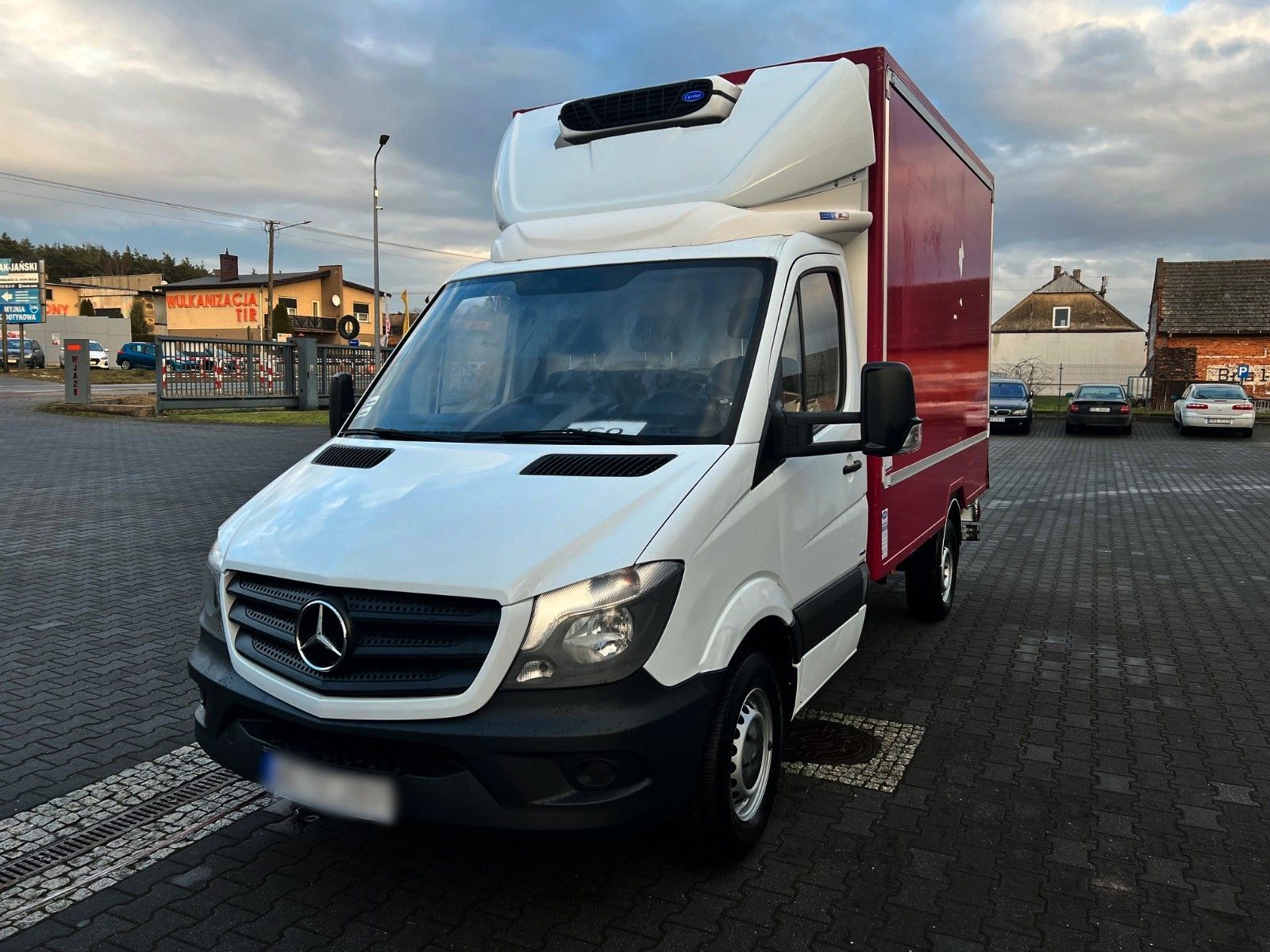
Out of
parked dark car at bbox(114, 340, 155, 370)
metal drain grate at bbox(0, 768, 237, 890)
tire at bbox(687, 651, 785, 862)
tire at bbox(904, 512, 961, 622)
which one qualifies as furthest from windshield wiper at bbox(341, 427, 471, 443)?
parked dark car at bbox(114, 340, 155, 370)

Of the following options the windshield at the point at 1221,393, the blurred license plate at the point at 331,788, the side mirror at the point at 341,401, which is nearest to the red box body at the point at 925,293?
the side mirror at the point at 341,401

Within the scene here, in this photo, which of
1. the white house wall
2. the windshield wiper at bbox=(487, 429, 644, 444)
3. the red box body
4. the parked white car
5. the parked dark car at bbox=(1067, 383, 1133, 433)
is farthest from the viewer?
the white house wall

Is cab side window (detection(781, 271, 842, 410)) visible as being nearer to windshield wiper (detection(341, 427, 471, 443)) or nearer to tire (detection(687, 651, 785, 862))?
tire (detection(687, 651, 785, 862))

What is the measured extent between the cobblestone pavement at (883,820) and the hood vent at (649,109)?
2.96 m

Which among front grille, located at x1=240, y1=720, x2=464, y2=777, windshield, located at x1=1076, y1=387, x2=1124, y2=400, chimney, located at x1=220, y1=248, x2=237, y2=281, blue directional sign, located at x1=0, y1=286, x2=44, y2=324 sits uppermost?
chimney, located at x1=220, y1=248, x2=237, y2=281

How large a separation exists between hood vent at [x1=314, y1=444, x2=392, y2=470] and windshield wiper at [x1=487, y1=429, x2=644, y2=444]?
1.37ft

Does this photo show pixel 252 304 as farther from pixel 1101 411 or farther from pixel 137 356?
pixel 1101 411

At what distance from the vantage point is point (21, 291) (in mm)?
53594

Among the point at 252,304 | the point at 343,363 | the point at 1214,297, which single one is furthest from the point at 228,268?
the point at 1214,297

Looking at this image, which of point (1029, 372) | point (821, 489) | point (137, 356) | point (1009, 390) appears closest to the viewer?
point (821, 489)

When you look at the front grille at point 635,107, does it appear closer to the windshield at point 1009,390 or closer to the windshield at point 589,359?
the windshield at point 589,359

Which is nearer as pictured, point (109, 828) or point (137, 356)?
point (109, 828)

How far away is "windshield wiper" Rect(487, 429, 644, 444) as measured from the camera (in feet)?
11.8

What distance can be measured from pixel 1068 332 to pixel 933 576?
6763 cm
